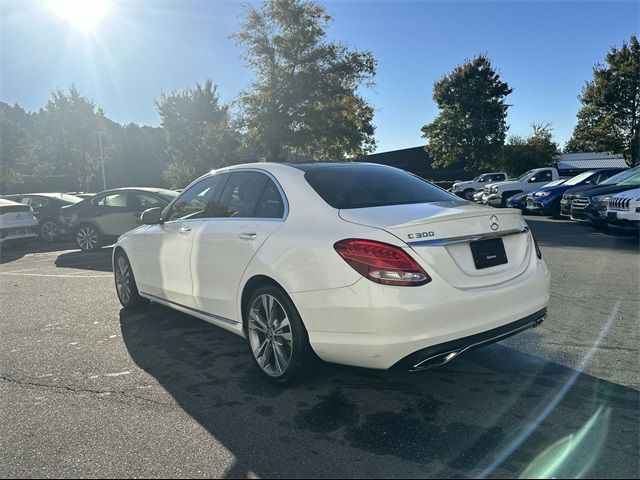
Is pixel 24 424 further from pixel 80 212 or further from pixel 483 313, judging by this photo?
pixel 80 212

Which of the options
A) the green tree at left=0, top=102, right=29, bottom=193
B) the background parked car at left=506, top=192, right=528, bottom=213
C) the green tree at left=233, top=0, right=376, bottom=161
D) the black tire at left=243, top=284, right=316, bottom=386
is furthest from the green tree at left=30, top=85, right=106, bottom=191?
the black tire at left=243, top=284, right=316, bottom=386

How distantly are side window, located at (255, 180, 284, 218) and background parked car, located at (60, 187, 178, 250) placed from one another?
28.0 feet

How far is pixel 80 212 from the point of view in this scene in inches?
493

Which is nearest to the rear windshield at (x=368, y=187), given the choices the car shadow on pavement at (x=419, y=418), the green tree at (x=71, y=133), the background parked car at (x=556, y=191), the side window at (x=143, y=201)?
the car shadow on pavement at (x=419, y=418)

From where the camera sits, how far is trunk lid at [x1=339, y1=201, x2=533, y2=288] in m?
3.00

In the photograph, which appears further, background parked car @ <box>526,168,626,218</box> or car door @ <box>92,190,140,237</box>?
background parked car @ <box>526,168,626,218</box>

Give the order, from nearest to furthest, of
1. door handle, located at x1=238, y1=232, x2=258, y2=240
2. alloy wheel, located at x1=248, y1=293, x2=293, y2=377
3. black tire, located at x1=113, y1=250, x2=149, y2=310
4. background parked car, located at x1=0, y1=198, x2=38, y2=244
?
alloy wheel, located at x1=248, y1=293, x2=293, y2=377
door handle, located at x1=238, y1=232, x2=258, y2=240
black tire, located at x1=113, y1=250, x2=149, y2=310
background parked car, located at x1=0, y1=198, x2=38, y2=244

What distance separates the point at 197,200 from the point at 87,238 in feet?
29.4

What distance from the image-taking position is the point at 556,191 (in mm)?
16203

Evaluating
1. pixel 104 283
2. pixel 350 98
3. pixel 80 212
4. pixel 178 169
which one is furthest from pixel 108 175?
pixel 104 283

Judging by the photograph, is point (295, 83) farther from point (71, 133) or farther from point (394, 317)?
point (394, 317)

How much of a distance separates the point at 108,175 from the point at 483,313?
187 ft

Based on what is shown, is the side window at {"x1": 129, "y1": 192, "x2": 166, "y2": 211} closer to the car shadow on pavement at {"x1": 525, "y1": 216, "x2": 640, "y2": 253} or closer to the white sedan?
the white sedan

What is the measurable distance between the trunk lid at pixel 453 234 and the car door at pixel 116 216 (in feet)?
33.2
